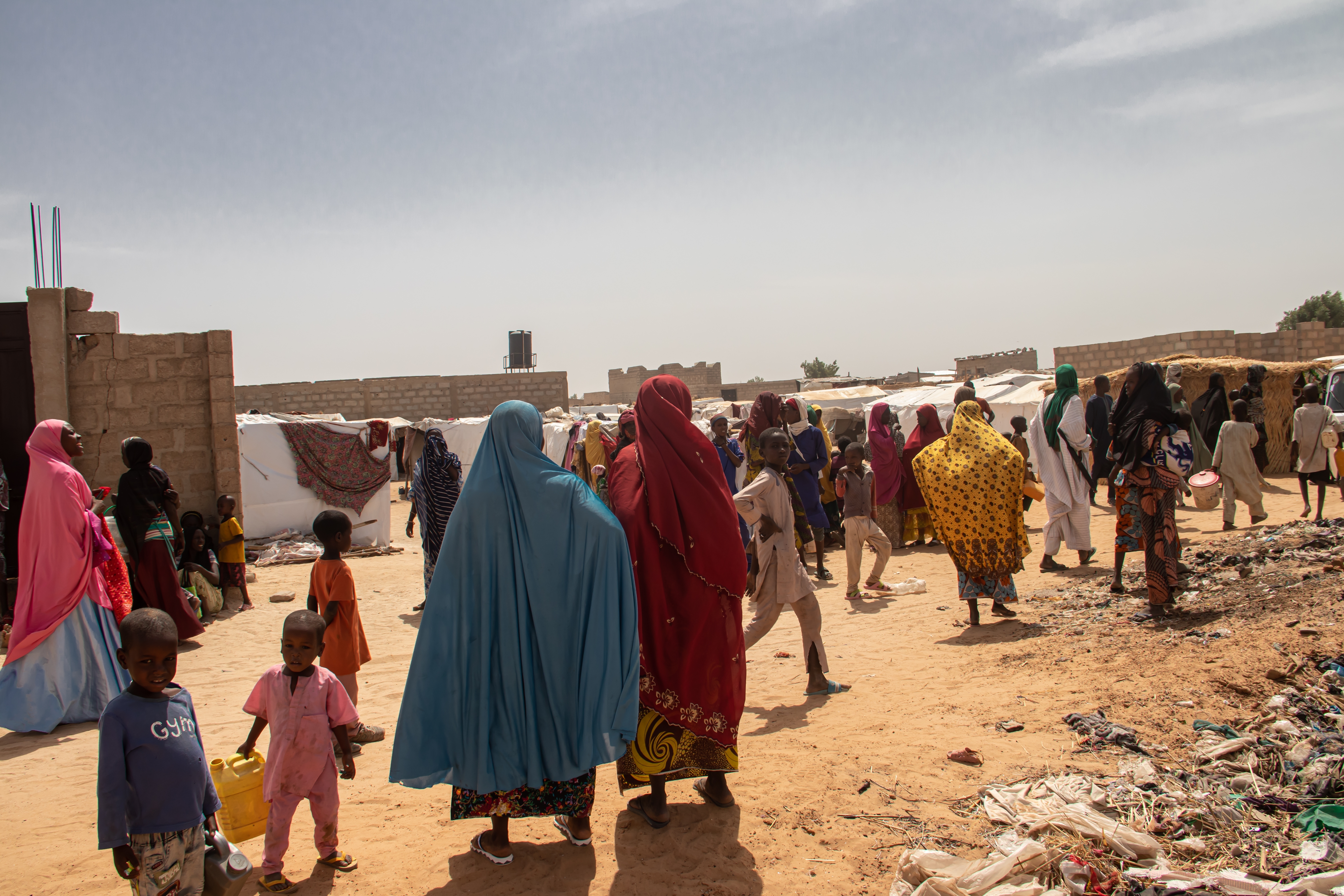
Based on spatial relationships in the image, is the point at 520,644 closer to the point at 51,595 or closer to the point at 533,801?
the point at 533,801

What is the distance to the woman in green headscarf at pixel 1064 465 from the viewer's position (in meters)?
8.11

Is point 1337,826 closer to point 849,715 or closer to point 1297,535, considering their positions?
point 849,715

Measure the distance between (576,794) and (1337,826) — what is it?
2.69 metres

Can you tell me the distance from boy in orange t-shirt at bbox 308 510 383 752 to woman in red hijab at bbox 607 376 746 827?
1.93 metres

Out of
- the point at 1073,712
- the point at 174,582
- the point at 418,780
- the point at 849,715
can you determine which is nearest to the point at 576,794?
the point at 418,780

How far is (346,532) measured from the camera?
4.70 meters

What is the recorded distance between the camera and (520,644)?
124 inches

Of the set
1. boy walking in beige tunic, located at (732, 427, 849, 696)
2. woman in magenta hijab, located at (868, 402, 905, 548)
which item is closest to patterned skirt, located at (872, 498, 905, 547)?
woman in magenta hijab, located at (868, 402, 905, 548)

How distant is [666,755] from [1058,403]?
20.7 ft

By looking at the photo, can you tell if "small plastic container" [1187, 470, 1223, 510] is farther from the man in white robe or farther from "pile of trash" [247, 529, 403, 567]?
"pile of trash" [247, 529, 403, 567]

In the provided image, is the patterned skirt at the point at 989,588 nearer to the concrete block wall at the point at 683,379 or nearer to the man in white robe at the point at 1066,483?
the man in white robe at the point at 1066,483

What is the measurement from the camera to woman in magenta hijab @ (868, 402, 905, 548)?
417 inches

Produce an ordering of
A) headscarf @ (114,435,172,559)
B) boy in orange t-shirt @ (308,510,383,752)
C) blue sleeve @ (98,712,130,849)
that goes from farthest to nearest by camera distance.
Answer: headscarf @ (114,435,172,559), boy in orange t-shirt @ (308,510,383,752), blue sleeve @ (98,712,130,849)

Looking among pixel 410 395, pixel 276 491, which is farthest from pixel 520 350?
pixel 276 491
